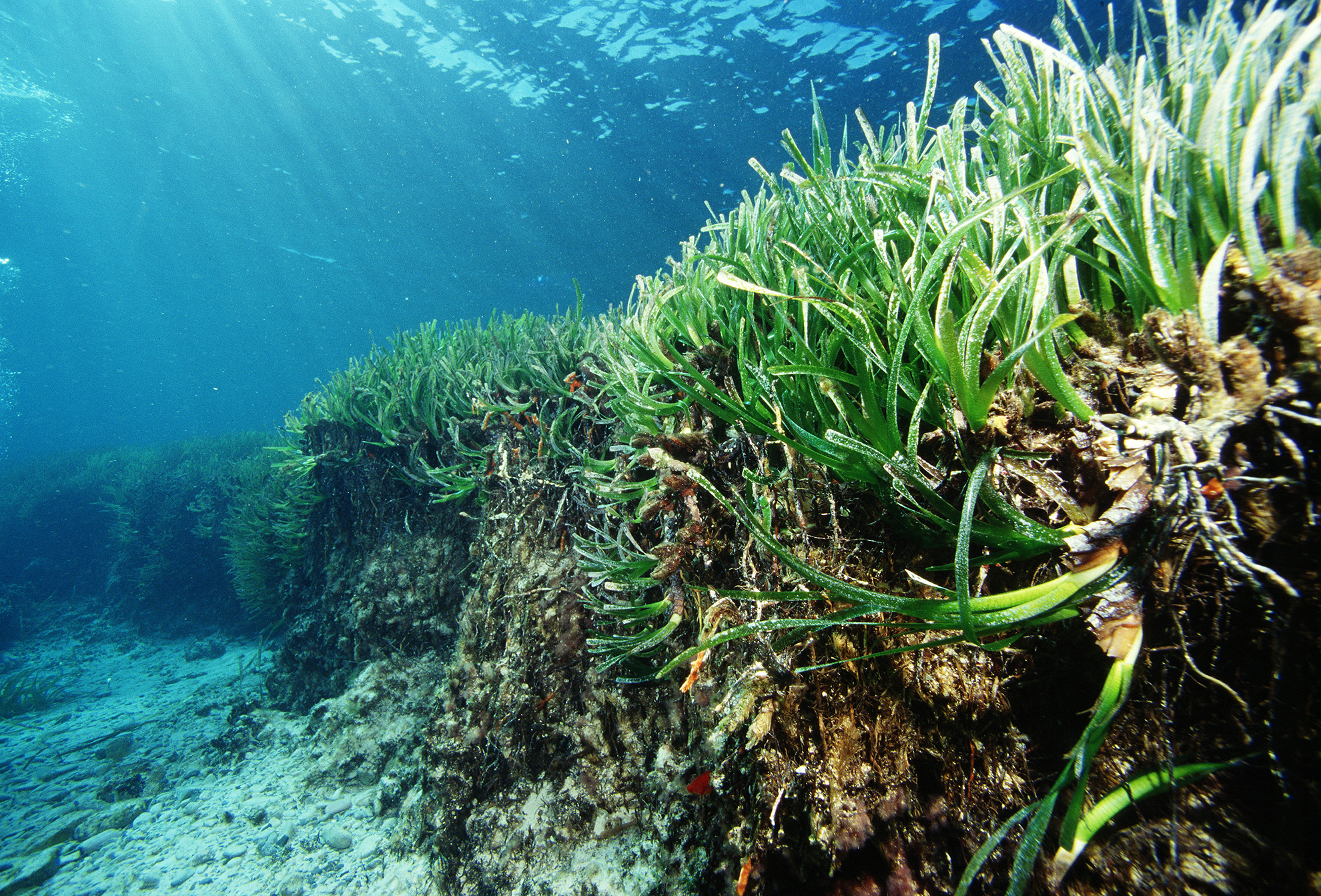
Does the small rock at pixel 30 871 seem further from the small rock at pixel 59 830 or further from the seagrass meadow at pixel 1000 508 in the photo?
the seagrass meadow at pixel 1000 508

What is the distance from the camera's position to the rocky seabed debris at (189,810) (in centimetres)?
435

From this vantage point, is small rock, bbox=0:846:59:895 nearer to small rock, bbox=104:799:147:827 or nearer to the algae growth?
small rock, bbox=104:799:147:827

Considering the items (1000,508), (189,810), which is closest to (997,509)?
(1000,508)

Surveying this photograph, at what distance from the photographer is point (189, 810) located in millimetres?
5230

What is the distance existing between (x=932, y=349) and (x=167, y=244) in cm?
8803

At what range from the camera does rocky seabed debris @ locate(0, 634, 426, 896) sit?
435 cm

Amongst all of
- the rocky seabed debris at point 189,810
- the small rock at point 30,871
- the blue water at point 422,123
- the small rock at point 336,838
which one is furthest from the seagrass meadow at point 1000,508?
the blue water at point 422,123

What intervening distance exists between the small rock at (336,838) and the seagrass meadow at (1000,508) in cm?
268

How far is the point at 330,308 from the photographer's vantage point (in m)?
77.4

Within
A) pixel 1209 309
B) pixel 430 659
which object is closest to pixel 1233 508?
pixel 1209 309

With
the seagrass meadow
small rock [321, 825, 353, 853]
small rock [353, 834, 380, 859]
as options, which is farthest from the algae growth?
small rock [321, 825, 353, 853]

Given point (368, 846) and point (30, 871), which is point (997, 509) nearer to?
point (368, 846)

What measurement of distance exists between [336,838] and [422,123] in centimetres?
3961

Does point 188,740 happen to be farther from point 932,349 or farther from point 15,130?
point 15,130
